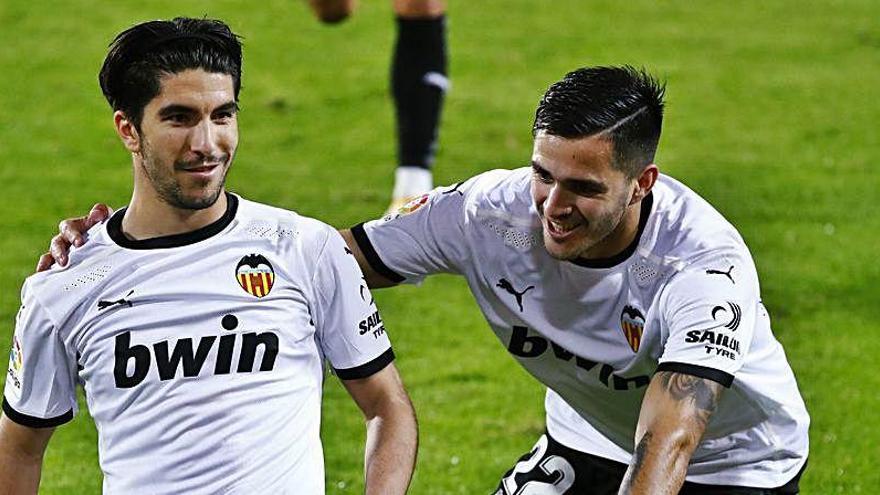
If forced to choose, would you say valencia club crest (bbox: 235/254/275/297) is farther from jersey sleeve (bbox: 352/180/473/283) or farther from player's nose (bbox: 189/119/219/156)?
jersey sleeve (bbox: 352/180/473/283)

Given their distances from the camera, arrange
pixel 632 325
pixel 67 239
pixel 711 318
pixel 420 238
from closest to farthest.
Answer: pixel 67 239 → pixel 711 318 → pixel 632 325 → pixel 420 238

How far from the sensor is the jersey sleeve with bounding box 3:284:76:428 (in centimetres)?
407

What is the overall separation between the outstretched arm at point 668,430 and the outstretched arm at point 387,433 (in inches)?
24.1

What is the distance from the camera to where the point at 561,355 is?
505 cm

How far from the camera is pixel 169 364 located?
4020mm

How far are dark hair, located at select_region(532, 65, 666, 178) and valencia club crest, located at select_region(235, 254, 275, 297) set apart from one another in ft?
3.10

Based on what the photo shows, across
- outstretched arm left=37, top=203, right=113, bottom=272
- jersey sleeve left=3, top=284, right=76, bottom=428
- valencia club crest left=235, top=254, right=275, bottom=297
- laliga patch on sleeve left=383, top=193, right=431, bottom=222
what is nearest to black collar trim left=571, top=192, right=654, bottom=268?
laliga patch on sleeve left=383, top=193, right=431, bottom=222

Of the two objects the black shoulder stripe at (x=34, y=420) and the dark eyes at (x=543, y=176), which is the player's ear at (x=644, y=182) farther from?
the black shoulder stripe at (x=34, y=420)

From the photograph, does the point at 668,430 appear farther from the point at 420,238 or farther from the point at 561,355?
the point at 420,238

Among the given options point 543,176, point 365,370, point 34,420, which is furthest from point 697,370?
point 34,420

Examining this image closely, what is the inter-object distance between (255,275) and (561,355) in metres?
1.27

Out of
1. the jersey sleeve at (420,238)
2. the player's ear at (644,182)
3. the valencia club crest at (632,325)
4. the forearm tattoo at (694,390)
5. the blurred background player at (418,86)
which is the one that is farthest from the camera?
the blurred background player at (418,86)

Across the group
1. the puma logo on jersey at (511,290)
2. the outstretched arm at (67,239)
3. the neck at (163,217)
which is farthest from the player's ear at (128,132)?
the puma logo on jersey at (511,290)

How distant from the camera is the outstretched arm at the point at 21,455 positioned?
4121 mm
